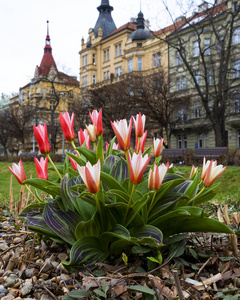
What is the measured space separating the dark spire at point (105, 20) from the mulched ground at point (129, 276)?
2167 inches

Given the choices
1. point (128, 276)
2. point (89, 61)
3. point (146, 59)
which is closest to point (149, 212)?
point (128, 276)

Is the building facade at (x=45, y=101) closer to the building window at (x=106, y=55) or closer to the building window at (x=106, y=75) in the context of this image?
the building window at (x=106, y=75)

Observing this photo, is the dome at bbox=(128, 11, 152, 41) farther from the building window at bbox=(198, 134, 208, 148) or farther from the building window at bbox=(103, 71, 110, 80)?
the building window at bbox=(198, 134, 208, 148)

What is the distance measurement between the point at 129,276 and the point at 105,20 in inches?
2302

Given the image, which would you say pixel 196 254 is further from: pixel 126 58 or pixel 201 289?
pixel 126 58

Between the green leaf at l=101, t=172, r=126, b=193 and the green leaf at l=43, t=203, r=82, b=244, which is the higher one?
the green leaf at l=101, t=172, r=126, b=193

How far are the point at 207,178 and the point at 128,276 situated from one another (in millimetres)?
792

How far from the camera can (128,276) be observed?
5.75 feet

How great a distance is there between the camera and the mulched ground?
1677 millimetres

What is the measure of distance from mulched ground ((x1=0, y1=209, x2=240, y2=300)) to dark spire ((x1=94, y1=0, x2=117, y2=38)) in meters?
55.0

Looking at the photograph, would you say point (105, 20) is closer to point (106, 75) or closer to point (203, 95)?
point (106, 75)

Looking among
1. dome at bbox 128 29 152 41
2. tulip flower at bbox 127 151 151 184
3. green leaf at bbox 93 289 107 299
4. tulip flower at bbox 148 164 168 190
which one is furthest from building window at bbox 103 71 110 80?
green leaf at bbox 93 289 107 299

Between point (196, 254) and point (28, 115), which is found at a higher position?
point (28, 115)

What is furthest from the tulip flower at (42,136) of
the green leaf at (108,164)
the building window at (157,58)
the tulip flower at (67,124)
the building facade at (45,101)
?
the building window at (157,58)
